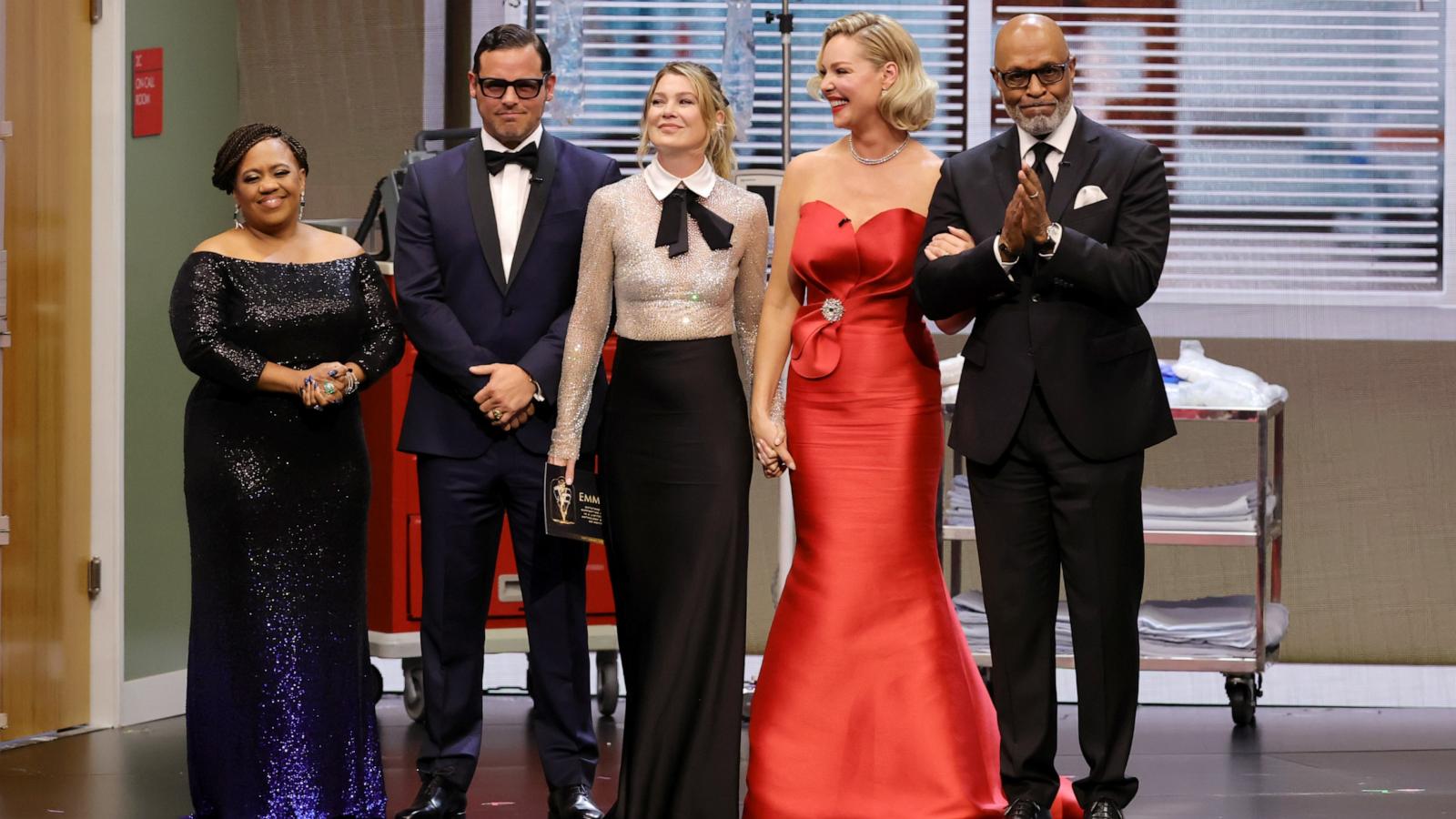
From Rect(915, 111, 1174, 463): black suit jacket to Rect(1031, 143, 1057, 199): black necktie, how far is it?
0.03 meters

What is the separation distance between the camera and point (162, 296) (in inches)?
207

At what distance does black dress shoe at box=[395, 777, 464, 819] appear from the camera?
3.59 m

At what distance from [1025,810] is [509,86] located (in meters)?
1.85

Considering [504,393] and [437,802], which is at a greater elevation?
[504,393]

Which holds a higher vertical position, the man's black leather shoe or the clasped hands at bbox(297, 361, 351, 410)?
the clasped hands at bbox(297, 361, 351, 410)

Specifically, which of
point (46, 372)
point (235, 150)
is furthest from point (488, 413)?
point (46, 372)

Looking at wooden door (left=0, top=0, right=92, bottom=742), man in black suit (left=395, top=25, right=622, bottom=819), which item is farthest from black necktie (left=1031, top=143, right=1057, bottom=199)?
wooden door (left=0, top=0, right=92, bottom=742)

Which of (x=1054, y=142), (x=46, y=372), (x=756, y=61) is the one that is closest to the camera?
(x=1054, y=142)

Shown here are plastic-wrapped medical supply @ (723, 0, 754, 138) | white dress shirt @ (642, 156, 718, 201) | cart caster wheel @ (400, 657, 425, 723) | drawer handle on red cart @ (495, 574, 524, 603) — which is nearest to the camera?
white dress shirt @ (642, 156, 718, 201)

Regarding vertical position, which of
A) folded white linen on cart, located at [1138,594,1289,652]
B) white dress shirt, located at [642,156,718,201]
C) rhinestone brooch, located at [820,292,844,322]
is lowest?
folded white linen on cart, located at [1138,594,1289,652]

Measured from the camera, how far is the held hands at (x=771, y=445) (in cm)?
359

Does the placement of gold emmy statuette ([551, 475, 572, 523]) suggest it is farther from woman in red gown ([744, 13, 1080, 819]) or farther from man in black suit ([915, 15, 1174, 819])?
man in black suit ([915, 15, 1174, 819])

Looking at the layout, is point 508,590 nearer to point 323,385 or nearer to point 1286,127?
point 323,385

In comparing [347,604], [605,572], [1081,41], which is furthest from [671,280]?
[1081,41]
